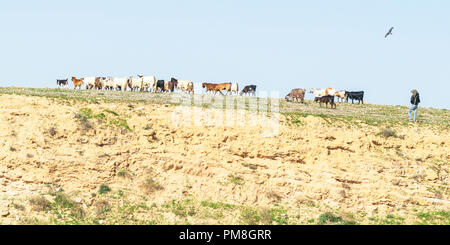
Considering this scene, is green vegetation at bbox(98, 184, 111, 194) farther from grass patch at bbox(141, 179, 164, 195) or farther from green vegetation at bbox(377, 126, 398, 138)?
green vegetation at bbox(377, 126, 398, 138)

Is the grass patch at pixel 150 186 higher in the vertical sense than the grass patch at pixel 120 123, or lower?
lower

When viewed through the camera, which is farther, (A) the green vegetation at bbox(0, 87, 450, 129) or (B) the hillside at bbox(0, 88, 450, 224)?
(A) the green vegetation at bbox(0, 87, 450, 129)

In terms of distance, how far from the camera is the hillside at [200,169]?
86.3 ft

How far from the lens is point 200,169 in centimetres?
2892

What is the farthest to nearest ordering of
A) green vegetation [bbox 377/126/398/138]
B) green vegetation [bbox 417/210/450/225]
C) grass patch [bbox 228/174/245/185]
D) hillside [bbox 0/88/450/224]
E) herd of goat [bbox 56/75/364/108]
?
1. herd of goat [bbox 56/75/364/108]
2. green vegetation [bbox 377/126/398/138]
3. grass patch [bbox 228/174/245/185]
4. green vegetation [bbox 417/210/450/225]
5. hillside [bbox 0/88/450/224]

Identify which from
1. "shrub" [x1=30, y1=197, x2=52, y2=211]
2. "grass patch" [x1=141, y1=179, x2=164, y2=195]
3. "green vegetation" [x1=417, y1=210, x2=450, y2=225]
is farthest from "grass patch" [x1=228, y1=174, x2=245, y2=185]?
"shrub" [x1=30, y1=197, x2=52, y2=211]

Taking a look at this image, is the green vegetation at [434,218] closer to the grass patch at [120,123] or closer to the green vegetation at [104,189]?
the green vegetation at [104,189]

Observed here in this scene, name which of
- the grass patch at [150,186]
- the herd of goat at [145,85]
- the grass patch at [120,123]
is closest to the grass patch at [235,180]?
the grass patch at [150,186]

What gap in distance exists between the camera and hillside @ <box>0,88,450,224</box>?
1035 inches

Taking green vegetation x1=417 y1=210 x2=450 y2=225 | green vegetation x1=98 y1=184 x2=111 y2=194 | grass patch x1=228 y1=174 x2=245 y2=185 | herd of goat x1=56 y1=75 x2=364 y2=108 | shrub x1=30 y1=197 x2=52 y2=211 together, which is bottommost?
green vegetation x1=417 y1=210 x2=450 y2=225

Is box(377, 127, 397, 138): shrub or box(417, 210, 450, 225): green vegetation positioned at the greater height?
box(377, 127, 397, 138): shrub
